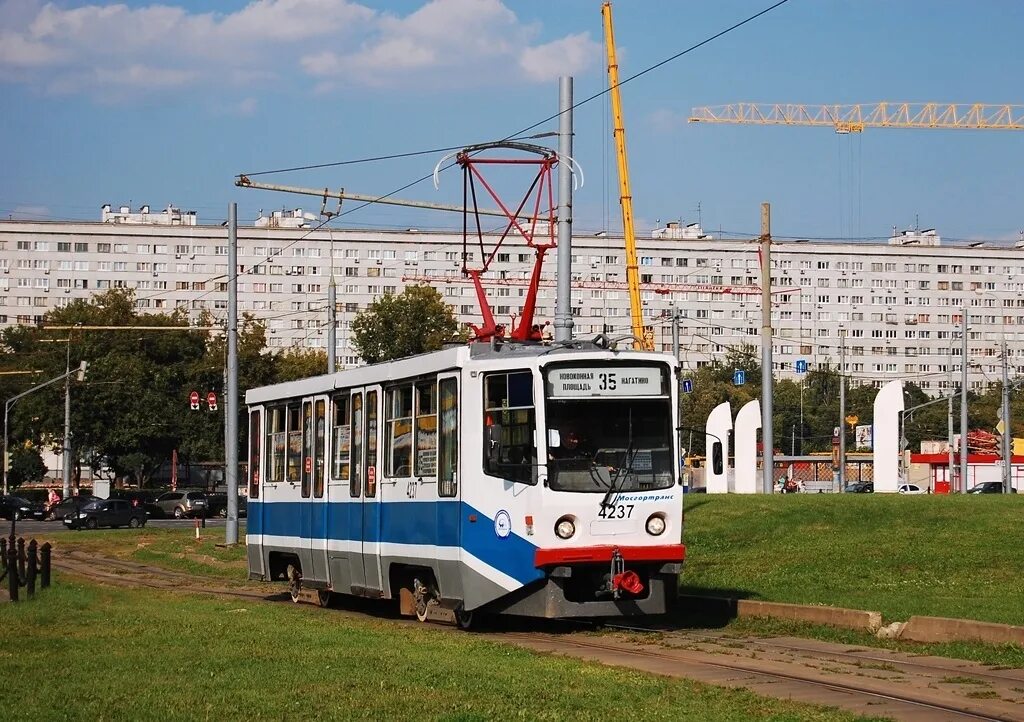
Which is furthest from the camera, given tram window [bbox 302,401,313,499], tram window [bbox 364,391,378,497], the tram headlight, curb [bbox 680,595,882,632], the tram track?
tram window [bbox 302,401,313,499]

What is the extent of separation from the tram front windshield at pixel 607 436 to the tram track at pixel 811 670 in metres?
1.81

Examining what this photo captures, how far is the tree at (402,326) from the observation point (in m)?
92.2

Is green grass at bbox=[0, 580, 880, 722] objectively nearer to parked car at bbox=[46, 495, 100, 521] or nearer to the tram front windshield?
the tram front windshield

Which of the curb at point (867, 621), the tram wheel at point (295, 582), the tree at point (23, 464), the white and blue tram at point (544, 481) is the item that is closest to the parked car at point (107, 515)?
the tree at point (23, 464)

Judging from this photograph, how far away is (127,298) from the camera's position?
4031 inches

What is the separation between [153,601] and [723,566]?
930cm

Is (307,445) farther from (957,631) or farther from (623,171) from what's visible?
(623,171)

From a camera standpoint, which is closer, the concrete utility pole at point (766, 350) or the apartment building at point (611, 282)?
the concrete utility pole at point (766, 350)

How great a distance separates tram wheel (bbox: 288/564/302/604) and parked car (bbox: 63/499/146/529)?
43030mm

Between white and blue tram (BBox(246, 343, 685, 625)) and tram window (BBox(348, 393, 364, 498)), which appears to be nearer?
white and blue tram (BBox(246, 343, 685, 625))

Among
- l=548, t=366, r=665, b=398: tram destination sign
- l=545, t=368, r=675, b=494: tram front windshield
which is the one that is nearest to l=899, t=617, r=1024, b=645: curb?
l=545, t=368, r=675, b=494: tram front windshield

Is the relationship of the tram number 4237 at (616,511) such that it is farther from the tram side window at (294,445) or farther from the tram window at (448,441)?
the tram side window at (294,445)

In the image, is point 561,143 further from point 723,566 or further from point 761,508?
point 761,508

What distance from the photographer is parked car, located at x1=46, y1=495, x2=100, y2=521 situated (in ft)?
220
